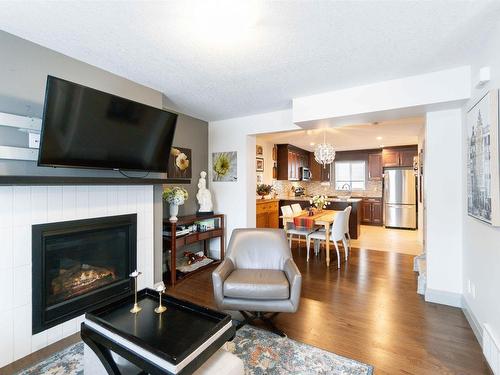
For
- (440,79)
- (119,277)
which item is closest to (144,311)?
(119,277)

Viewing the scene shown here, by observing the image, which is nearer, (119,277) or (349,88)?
(119,277)

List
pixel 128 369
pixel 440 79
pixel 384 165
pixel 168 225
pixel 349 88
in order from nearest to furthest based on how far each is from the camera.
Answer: pixel 128 369, pixel 440 79, pixel 349 88, pixel 168 225, pixel 384 165

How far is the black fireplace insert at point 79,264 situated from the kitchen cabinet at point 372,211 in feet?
22.6

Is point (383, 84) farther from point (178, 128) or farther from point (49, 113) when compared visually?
point (49, 113)

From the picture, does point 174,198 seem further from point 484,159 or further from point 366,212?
point 366,212

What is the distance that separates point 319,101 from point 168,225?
97.4 inches

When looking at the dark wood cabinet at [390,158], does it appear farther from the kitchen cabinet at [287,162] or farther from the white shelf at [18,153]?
the white shelf at [18,153]

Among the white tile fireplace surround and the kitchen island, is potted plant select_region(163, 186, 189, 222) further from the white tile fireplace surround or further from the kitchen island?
the kitchen island

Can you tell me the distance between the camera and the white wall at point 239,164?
4.11 meters

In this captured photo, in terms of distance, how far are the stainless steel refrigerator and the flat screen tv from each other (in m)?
6.60

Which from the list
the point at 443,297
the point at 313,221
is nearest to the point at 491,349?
the point at 443,297

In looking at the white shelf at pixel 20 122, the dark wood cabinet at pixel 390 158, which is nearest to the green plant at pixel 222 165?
the white shelf at pixel 20 122

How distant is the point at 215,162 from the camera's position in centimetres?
443

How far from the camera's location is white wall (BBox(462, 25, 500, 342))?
1.76m
